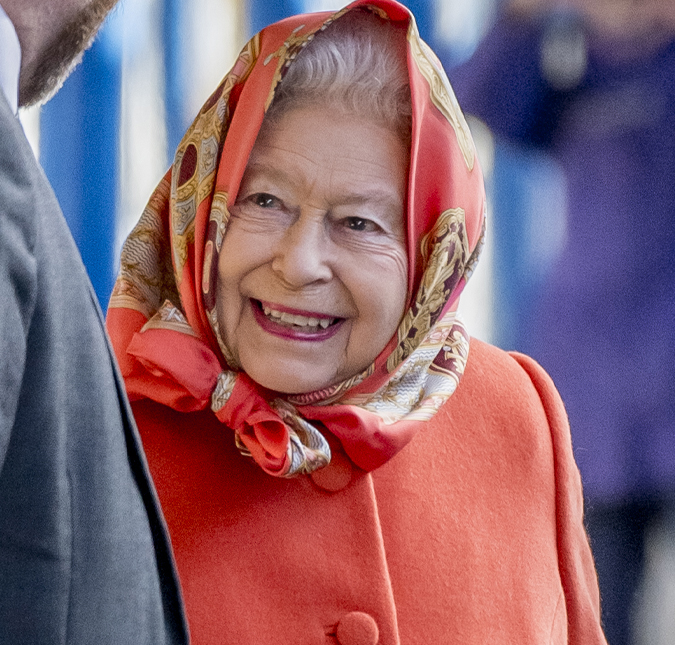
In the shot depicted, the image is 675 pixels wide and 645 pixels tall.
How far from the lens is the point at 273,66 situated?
1306mm

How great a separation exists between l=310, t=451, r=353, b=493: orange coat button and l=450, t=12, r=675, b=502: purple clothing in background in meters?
0.71

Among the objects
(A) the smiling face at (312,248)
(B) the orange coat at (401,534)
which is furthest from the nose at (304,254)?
(B) the orange coat at (401,534)

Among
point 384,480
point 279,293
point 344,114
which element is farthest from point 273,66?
point 384,480

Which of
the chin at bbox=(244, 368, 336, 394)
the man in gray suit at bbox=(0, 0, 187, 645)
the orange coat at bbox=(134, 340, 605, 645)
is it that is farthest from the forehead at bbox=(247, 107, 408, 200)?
the man in gray suit at bbox=(0, 0, 187, 645)

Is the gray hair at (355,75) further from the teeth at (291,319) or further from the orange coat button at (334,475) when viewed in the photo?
the orange coat button at (334,475)

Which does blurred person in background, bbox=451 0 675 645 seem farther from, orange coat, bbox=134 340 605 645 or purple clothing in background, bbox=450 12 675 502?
orange coat, bbox=134 340 605 645

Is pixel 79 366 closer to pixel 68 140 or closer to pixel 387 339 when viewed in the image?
pixel 387 339

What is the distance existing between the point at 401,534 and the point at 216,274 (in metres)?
0.51

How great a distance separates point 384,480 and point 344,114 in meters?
0.59

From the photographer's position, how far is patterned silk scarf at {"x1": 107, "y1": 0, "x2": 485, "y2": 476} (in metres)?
1.26

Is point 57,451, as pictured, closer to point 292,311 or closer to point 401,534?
point 292,311

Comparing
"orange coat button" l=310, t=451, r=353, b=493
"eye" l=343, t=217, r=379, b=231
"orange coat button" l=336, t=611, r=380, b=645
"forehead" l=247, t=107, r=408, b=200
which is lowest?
"orange coat button" l=336, t=611, r=380, b=645

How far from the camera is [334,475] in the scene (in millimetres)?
1293

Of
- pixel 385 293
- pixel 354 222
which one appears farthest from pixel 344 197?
pixel 385 293
